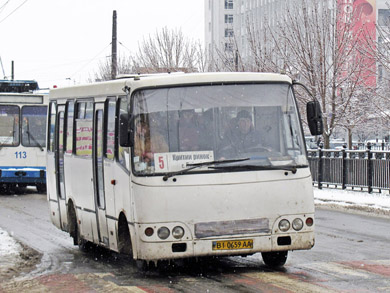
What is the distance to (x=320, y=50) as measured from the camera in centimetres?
3556

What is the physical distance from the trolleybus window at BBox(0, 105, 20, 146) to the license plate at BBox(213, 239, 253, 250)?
1836 centimetres

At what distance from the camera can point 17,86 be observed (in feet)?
93.7

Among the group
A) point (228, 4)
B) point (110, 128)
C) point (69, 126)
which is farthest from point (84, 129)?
point (228, 4)

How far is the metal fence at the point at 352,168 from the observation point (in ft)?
81.3

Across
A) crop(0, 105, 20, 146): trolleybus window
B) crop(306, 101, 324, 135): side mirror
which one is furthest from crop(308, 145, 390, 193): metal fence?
crop(306, 101, 324, 135): side mirror

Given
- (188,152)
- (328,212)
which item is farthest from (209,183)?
(328,212)

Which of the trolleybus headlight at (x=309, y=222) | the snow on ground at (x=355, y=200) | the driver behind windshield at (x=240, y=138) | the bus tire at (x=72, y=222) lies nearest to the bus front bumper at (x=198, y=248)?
the trolleybus headlight at (x=309, y=222)

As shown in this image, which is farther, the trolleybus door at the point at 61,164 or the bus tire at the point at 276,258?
the trolleybus door at the point at 61,164

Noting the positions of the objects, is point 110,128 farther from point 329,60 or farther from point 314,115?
point 329,60

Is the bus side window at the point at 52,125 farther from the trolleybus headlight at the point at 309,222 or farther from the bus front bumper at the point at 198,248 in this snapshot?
the trolleybus headlight at the point at 309,222

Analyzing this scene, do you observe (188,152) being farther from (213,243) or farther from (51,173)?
(51,173)

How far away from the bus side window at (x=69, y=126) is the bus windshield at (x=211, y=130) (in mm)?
3219

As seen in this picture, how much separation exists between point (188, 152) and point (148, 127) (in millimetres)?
550

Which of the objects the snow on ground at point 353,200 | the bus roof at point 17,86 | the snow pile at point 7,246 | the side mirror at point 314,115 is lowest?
the snow on ground at point 353,200
